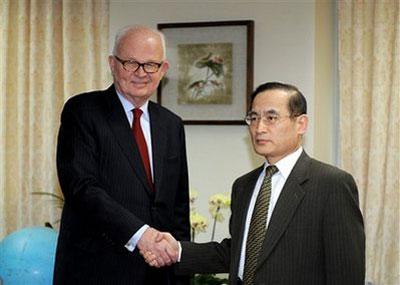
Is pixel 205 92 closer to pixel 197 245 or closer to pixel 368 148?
pixel 368 148

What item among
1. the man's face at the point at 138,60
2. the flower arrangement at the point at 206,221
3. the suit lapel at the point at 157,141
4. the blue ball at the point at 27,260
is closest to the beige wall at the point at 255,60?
the flower arrangement at the point at 206,221

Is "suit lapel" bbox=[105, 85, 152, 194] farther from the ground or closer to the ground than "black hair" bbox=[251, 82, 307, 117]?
closer to the ground

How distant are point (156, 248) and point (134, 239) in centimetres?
8

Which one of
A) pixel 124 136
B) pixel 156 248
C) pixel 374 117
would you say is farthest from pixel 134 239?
pixel 374 117

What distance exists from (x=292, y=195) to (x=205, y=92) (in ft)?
6.47

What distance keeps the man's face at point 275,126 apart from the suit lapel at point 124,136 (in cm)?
43

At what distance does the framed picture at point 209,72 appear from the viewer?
396 centimetres

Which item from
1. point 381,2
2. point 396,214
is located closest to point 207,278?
point 396,214

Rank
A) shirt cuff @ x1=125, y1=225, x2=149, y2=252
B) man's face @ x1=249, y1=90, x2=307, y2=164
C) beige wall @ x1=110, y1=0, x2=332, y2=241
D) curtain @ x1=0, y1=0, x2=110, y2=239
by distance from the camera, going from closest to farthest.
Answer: man's face @ x1=249, y1=90, x2=307, y2=164 < shirt cuff @ x1=125, y1=225, x2=149, y2=252 < beige wall @ x1=110, y1=0, x2=332, y2=241 < curtain @ x1=0, y1=0, x2=110, y2=239

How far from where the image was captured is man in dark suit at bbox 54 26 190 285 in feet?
7.63

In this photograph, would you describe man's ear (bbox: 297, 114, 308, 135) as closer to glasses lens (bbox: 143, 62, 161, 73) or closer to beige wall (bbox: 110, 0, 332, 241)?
glasses lens (bbox: 143, 62, 161, 73)

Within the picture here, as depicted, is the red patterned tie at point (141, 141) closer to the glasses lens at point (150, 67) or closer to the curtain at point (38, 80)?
the glasses lens at point (150, 67)

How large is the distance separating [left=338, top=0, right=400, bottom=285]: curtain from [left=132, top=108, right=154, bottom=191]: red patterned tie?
5.32 feet

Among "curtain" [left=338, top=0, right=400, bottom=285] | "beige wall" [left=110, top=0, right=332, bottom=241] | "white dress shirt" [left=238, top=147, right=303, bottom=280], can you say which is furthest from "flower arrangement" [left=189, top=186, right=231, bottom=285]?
"white dress shirt" [left=238, top=147, right=303, bottom=280]
